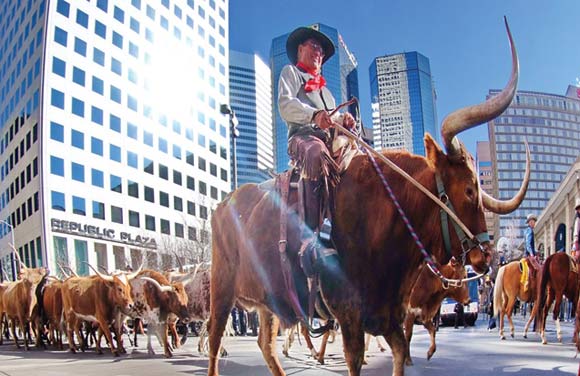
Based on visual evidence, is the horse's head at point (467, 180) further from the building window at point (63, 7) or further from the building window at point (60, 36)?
the building window at point (63, 7)

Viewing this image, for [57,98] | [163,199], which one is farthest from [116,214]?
[57,98]

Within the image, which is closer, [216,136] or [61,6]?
[61,6]

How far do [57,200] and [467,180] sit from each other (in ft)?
155

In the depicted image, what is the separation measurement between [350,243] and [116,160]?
5317 cm

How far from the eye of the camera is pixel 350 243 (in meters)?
3.90

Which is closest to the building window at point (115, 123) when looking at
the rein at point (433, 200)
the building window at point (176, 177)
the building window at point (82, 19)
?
the building window at point (82, 19)

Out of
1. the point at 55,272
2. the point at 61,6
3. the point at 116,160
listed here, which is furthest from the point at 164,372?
the point at 61,6

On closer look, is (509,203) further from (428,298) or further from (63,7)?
(63,7)

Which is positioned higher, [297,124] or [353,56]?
[353,56]

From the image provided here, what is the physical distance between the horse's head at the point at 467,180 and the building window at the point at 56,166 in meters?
47.5


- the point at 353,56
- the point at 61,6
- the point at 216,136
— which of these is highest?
the point at 61,6

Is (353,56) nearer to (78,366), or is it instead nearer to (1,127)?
(78,366)

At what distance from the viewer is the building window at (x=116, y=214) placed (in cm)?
5181

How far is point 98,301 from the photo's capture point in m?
13.4
